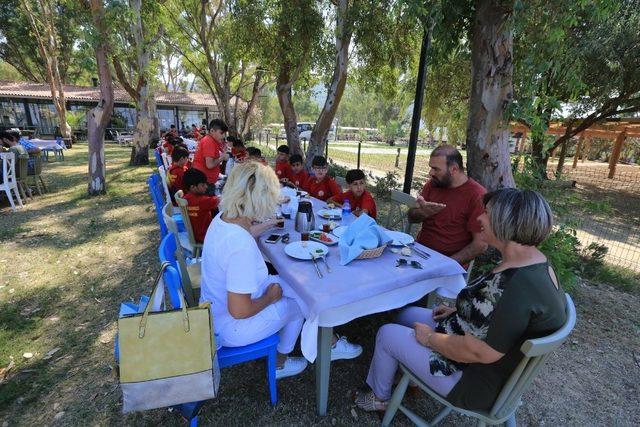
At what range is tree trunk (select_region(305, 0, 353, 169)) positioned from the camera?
7127mm

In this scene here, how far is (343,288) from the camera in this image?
6.15 ft

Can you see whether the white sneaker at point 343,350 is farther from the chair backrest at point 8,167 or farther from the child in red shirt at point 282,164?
the chair backrest at point 8,167

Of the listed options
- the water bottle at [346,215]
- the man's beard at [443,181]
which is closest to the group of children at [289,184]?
the water bottle at [346,215]

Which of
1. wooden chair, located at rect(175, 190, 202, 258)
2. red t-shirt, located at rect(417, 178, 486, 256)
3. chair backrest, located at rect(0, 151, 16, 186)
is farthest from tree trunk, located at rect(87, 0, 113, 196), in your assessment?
red t-shirt, located at rect(417, 178, 486, 256)

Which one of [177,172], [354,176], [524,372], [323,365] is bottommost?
[323,365]

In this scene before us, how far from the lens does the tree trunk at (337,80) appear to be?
7.13 metres

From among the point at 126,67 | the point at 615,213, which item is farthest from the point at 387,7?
the point at 126,67

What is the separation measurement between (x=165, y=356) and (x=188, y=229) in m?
2.21

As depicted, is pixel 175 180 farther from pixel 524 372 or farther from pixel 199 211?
pixel 524 372

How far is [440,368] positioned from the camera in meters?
1.73

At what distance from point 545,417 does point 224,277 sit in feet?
7.85

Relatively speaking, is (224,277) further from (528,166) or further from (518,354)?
(528,166)

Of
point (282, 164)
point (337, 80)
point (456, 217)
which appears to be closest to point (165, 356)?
point (456, 217)

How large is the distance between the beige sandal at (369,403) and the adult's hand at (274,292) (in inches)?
35.5
